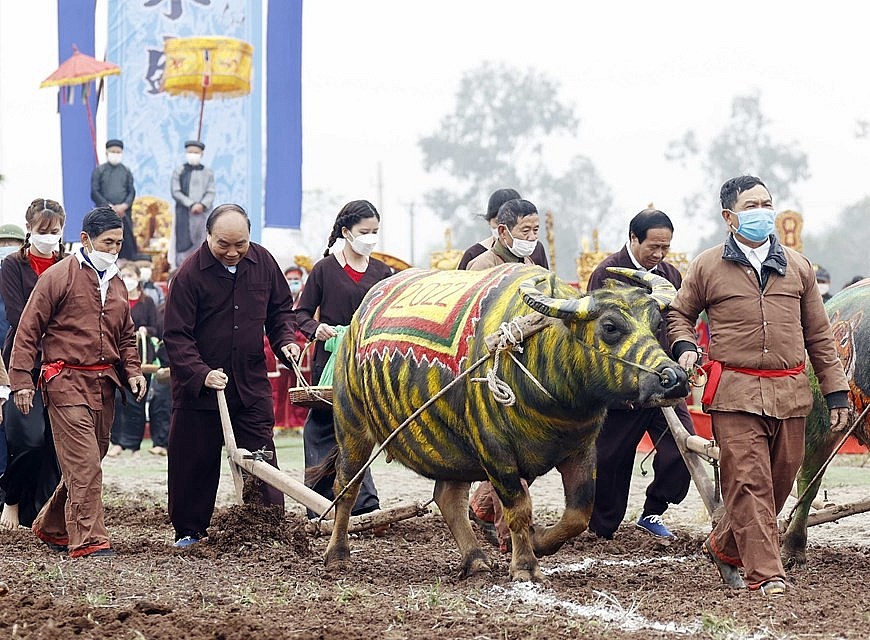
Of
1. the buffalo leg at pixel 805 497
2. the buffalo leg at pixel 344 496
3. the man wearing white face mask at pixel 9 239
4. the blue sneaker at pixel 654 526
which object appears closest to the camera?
the buffalo leg at pixel 805 497

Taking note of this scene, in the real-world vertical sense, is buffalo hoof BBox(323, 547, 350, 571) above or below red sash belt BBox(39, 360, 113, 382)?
below

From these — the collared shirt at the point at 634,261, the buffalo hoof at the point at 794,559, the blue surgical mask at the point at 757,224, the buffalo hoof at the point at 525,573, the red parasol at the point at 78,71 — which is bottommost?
the buffalo hoof at the point at 794,559

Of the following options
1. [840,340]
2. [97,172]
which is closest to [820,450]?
[840,340]

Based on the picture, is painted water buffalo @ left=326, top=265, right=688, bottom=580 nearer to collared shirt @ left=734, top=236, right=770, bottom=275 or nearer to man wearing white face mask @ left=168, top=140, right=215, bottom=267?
collared shirt @ left=734, top=236, right=770, bottom=275

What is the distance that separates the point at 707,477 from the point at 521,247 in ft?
6.01

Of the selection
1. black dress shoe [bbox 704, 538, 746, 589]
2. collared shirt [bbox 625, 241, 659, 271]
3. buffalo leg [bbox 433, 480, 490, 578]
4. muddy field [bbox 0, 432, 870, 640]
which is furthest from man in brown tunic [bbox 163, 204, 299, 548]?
black dress shoe [bbox 704, 538, 746, 589]

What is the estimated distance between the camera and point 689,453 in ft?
22.1

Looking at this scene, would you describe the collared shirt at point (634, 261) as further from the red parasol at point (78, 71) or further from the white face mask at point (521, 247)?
the red parasol at point (78, 71)

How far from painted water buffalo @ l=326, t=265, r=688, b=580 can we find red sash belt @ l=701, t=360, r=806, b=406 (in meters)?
0.34

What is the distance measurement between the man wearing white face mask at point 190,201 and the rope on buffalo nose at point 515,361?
1450cm

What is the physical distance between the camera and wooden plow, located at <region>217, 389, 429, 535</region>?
271 inches

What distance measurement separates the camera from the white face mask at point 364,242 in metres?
8.46

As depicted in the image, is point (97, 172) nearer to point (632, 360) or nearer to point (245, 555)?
point (245, 555)

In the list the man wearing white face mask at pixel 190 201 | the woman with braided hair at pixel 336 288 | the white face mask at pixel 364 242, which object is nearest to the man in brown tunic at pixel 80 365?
the woman with braided hair at pixel 336 288
